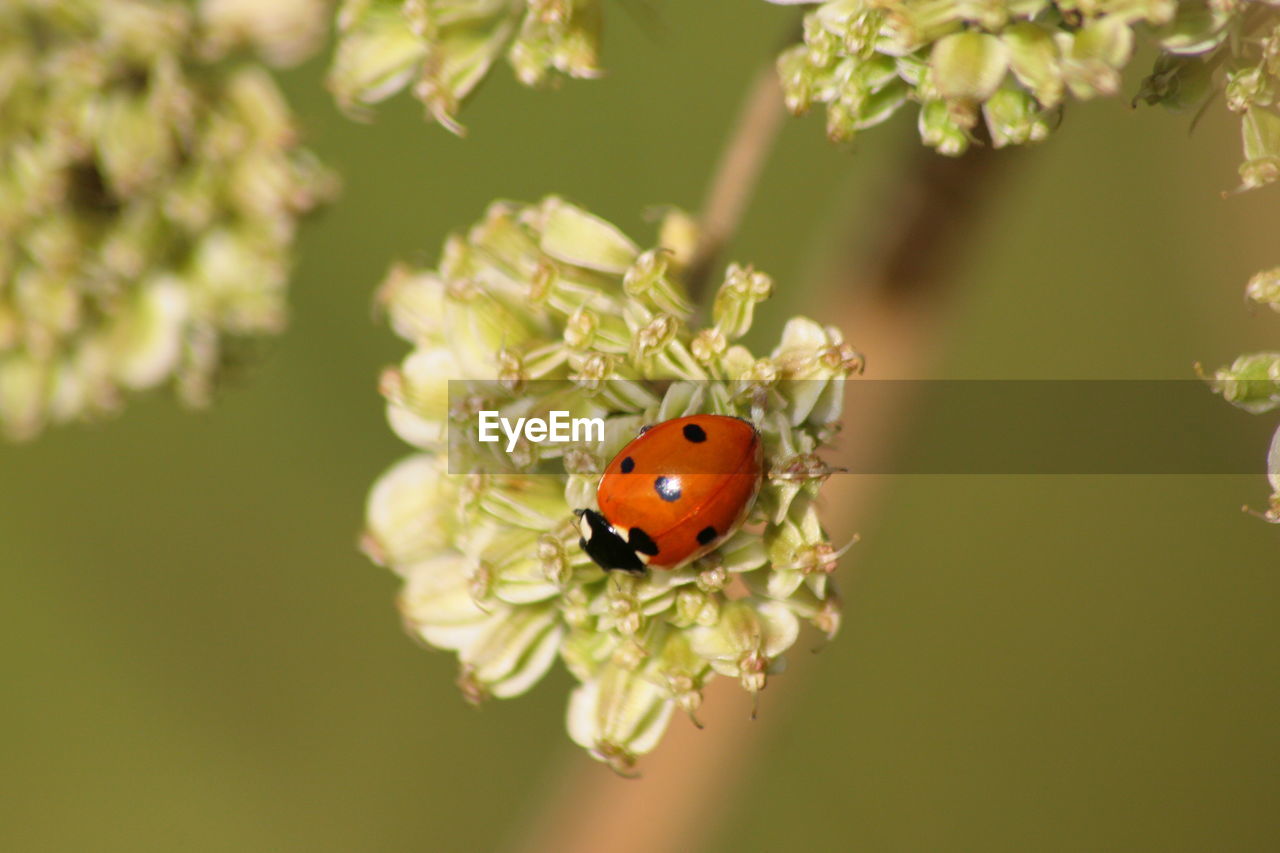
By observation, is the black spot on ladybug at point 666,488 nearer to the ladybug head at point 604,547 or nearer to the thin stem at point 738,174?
the ladybug head at point 604,547

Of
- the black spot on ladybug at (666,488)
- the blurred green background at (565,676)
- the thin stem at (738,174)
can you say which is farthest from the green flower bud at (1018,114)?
the blurred green background at (565,676)

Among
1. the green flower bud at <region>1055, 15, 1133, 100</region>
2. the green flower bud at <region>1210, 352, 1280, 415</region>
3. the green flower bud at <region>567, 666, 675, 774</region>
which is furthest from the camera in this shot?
the green flower bud at <region>567, 666, 675, 774</region>

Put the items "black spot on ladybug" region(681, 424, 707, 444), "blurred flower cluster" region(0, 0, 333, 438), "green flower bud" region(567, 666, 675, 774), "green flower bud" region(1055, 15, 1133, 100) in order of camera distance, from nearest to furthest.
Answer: "green flower bud" region(1055, 15, 1133, 100) → "black spot on ladybug" region(681, 424, 707, 444) → "green flower bud" region(567, 666, 675, 774) → "blurred flower cluster" region(0, 0, 333, 438)

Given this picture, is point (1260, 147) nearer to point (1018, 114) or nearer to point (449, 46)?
point (1018, 114)

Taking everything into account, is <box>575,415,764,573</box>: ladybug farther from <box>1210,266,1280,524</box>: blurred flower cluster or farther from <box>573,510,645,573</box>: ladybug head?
<box>1210,266,1280,524</box>: blurred flower cluster

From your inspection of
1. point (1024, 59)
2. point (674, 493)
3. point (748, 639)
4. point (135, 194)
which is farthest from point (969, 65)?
point (135, 194)

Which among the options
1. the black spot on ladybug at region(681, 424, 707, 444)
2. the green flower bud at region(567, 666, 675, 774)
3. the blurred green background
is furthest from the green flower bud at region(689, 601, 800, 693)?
the blurred green background
